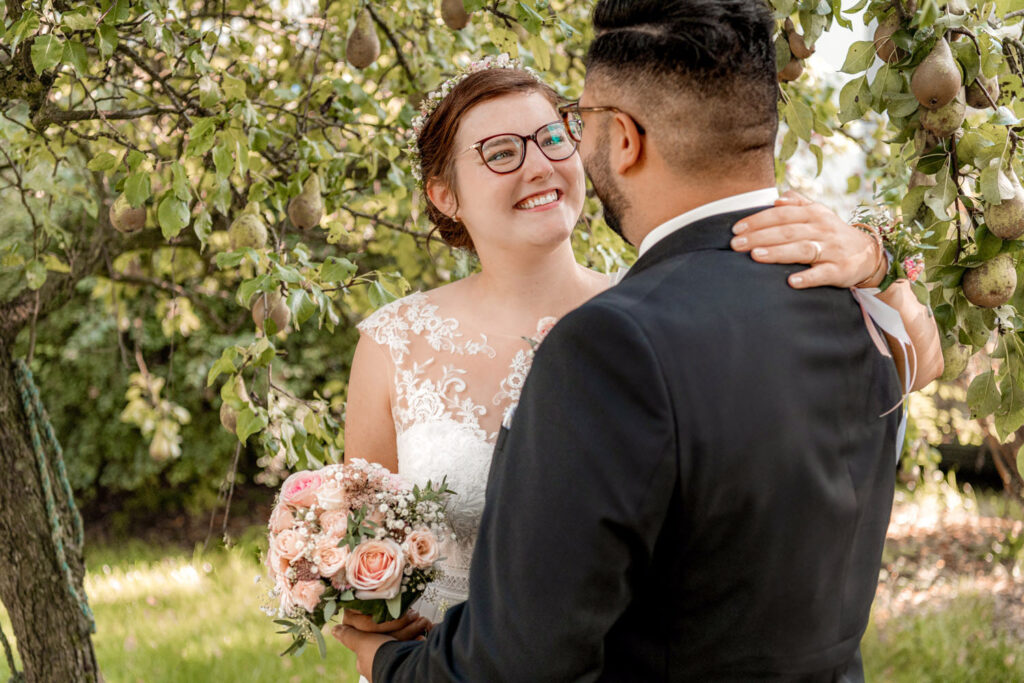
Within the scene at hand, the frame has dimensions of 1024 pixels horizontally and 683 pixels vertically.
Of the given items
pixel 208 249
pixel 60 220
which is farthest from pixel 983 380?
pixel 60 220

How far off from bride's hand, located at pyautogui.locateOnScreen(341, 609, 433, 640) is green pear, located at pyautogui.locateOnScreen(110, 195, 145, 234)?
1.41m

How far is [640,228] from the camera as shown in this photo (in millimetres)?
1262

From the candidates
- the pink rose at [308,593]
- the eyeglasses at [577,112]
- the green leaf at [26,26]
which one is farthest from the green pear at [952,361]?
the green leaf at [26,26]

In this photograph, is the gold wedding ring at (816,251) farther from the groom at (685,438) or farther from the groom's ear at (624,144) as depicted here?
the groom's ear at (624,144)

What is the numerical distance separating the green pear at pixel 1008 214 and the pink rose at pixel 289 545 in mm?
1309

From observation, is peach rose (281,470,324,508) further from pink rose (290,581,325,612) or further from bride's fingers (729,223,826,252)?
bride's fingers (729,223,826,252)

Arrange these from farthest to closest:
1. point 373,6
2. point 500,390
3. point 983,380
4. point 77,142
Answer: point 77,142
point 373,6
point 500,390
point 983,380

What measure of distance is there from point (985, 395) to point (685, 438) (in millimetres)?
1056

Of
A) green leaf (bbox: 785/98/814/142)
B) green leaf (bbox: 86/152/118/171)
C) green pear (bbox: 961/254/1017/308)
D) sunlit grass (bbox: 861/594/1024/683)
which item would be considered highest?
green leaf (bbox: 86/152/118/171)

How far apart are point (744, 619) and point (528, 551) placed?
0.29 metres

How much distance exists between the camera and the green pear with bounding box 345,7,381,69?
282cm

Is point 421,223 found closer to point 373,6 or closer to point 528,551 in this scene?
point 373,6

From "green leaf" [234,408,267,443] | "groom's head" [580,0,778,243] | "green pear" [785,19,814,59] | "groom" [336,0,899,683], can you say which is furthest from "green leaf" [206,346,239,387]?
"green pear" [785,19,814,59]

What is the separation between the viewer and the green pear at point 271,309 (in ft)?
7.48
